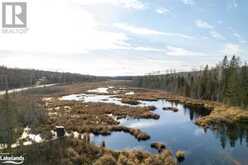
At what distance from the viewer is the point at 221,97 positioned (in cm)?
7131

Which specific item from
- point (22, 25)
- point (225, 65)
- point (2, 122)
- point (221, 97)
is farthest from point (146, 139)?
point (225, 65)

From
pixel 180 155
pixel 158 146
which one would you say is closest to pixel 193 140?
pixel 158 146

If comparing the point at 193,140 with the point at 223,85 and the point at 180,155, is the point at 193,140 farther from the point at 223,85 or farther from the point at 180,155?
the point at 223,85

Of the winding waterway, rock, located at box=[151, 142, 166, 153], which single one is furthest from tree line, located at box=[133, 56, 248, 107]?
rock, located at box=[151, 142, 166, 153]

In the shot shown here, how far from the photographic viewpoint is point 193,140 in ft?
107

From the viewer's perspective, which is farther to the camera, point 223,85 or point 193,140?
point 223,85

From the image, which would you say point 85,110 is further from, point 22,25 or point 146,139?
point 22,25

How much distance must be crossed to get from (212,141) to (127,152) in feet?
46.7

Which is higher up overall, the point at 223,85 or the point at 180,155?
the point at 223,85

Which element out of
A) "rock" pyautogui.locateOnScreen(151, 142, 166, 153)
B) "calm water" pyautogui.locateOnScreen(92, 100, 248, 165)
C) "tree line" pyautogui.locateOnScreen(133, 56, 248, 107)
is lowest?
"calm water" pyautogui.locateOnScreen(92, 100, 248, 165)

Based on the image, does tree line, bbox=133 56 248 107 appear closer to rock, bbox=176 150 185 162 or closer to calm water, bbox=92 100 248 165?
calm water, bbox=92 100 248 165

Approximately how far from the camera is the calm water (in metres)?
26.2

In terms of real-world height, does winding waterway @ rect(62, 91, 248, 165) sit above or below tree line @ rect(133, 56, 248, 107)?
below

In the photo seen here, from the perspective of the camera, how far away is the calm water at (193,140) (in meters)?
26.2
